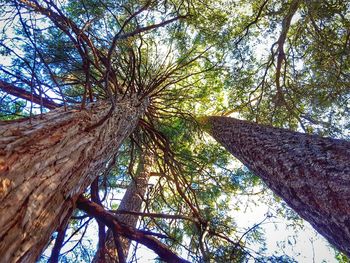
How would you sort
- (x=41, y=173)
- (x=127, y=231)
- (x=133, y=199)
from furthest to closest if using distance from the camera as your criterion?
(x=133, y=199)
(x=127, y=231)
(x=41, y=173)

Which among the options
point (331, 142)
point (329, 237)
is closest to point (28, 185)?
point (329, 237)

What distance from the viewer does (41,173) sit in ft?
4.72

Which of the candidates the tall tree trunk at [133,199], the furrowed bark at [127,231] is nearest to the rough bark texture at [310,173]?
the furrowed bark at [127,231]

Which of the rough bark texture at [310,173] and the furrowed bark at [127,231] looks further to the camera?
the furrowed bark at [127,231]

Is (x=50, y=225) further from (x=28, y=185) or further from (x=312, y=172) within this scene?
(x=312, y=172)

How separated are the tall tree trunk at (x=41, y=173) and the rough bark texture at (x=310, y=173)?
1569 millimetres

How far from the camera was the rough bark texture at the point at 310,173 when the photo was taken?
174 centimetres

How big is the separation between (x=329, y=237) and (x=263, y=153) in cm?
114

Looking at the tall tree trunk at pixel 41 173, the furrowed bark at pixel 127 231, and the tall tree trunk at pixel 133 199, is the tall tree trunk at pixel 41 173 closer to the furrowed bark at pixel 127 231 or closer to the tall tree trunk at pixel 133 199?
the furrowed bark at pixel 127 231

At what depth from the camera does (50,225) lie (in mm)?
1434

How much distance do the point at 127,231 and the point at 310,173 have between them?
1382 millimetres

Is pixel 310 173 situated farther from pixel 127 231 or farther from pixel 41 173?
pixel 41 173

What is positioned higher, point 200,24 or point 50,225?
point 200,24

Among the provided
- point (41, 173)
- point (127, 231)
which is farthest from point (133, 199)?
point (41, 173)
